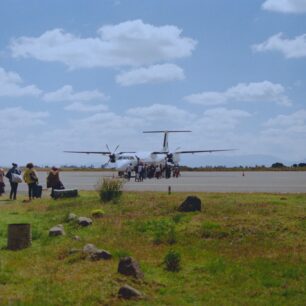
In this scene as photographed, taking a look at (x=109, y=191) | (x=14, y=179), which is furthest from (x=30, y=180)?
(x=109, y=191)

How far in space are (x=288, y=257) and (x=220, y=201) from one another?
8310 millimetres

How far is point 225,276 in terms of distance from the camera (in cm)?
1088

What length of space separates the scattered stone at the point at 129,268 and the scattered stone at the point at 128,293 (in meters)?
0.91

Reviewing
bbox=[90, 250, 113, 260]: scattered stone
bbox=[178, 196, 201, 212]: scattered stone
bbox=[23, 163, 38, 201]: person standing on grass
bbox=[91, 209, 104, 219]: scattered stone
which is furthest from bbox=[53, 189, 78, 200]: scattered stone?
bbox=[90, 250, 113, 260]: scattered stone

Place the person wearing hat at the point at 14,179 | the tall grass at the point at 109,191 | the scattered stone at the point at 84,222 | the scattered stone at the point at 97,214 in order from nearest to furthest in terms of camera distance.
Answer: the scattered stone at the point at 84,222 → the scattered stone at the point at 97,214 → the tall grass at the point at 109,191 → the person wearing hat at the point at 14,179

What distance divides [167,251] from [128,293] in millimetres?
4072

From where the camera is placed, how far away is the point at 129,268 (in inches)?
409

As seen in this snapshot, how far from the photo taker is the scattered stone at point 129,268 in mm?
10359

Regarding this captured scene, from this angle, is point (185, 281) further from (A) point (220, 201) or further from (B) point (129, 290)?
(A) point (220, 201)

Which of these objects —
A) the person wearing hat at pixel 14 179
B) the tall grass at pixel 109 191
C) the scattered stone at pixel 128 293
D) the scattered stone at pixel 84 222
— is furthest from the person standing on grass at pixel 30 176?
the scattered stone at pixel 128 293

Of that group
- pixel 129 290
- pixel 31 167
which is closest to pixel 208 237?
pixel 129 290

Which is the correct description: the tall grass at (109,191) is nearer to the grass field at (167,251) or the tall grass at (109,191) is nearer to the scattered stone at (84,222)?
the grass field at (167,251)

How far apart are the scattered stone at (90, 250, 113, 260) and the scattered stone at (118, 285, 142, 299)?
2.66 meters

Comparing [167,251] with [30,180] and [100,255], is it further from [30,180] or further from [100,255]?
[30,180]
